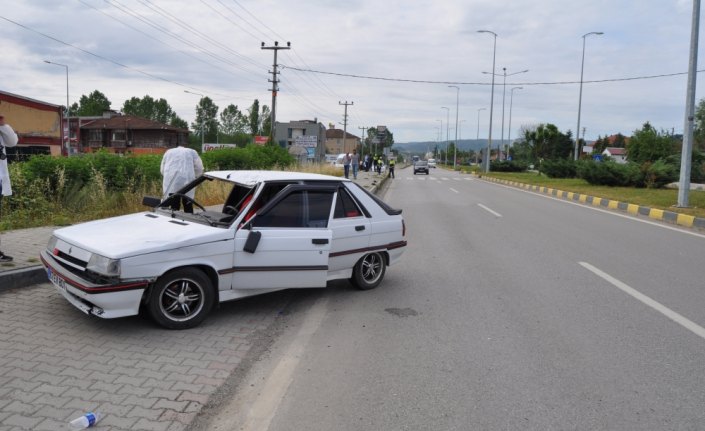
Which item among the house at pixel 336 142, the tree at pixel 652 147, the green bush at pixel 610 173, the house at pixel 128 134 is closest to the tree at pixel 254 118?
the house at pixel 336 142

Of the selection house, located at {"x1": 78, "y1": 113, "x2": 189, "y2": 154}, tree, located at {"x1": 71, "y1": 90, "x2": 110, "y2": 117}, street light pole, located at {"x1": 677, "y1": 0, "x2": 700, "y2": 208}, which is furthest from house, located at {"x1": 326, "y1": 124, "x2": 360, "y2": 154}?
street light pole, located at {"x1": 677, "y1": 0, "x2": 700, "y2": 208}

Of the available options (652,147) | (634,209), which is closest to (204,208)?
(634,209)

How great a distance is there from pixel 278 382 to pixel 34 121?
121 feet

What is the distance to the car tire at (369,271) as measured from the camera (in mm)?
6375

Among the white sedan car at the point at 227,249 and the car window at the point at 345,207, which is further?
the car window at the point at 345,207

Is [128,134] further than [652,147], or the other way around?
[128,134]

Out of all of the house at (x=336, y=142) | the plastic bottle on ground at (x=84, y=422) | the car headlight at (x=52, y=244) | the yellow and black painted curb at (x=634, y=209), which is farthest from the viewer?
the house at (x=336, y=142)

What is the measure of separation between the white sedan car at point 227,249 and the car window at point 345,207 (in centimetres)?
1

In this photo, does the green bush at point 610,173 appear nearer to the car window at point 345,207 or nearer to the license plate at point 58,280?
the car window at point 345,207

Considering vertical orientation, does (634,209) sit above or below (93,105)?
below

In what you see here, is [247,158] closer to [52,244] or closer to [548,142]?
[52,244]

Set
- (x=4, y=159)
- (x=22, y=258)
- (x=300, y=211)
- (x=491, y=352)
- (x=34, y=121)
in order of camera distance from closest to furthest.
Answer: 1. (x=491, y=352)
2. (x=300, y=211)
3. (x=4, y=159)
4. (x=22, y=258)
5. (x=34, y=121)

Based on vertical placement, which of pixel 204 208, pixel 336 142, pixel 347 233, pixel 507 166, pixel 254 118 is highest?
pixel 254 118

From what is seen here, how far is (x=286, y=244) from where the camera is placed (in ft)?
17.6
